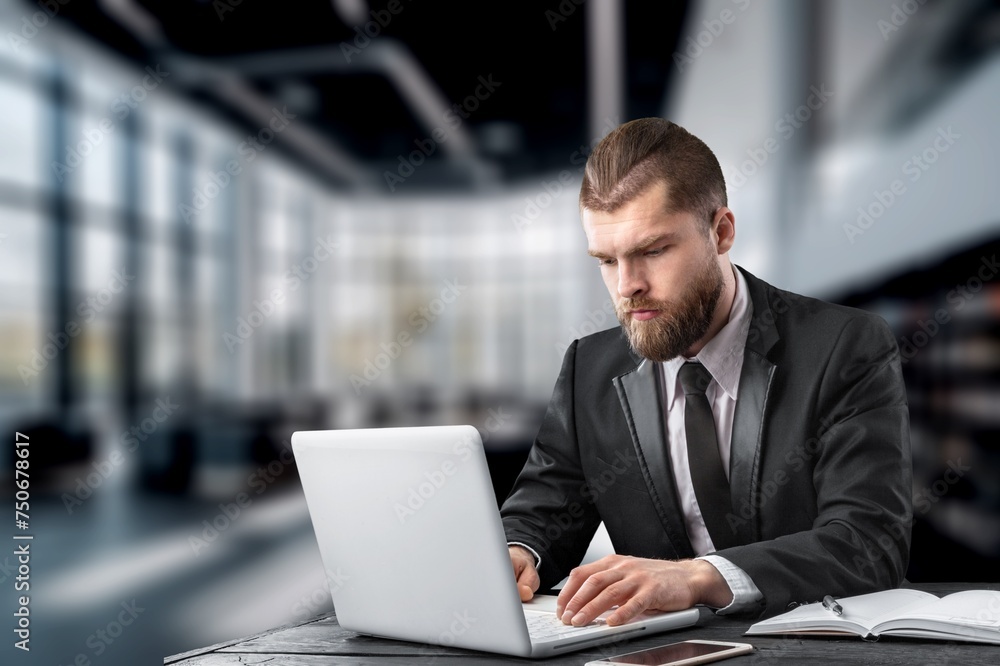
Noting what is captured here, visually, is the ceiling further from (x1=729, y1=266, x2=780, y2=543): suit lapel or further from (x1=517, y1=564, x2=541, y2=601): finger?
(x1=517, y1=564, x2=541, y2=601): finger

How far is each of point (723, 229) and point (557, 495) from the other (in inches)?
24.6

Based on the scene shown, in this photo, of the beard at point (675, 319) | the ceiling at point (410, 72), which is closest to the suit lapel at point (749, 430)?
the beard at point (675, 319)

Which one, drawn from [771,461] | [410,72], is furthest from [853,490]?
[410,72]

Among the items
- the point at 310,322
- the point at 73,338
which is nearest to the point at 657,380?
the point at 310,322

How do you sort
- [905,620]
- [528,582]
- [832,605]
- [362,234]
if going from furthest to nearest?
[362,234], [528,582], [832,605], [905,620]

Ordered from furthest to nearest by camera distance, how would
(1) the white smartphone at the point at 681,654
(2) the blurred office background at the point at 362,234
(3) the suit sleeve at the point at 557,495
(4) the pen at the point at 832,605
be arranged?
(2) the blurred office background at the point at 362,234 → (3) the suit sleeve at the point at 557,495 → (4) the pen at the point at 832,605 → (1) the white smartphone at the point at 681,654

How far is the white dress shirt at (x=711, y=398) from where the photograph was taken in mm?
1881

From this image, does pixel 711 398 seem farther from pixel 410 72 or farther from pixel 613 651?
pixel 410 72

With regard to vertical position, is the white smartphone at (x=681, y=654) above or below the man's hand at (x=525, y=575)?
below

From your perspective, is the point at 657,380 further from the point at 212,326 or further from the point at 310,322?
the point at 212,326

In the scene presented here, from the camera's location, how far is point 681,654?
43.1 inches

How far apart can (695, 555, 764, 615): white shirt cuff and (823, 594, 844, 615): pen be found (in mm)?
88

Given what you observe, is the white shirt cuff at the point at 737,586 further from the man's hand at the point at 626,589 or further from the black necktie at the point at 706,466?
the black necktie at the point at 706,466

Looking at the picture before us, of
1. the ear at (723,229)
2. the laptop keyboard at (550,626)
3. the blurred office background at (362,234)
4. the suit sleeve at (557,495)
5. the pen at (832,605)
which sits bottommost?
the pen at (832,605)
